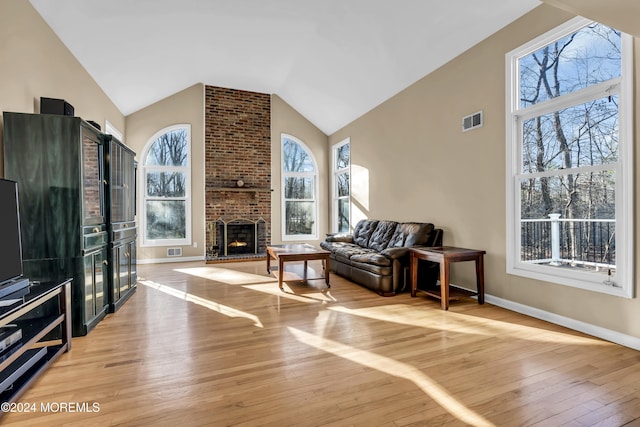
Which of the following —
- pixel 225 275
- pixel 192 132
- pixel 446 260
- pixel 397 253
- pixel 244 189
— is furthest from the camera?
pixel 244 189

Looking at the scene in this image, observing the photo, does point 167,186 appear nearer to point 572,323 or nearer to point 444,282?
point 444,282

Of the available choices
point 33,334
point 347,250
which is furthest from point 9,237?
point 347,250

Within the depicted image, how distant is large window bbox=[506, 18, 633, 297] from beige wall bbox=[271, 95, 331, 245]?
4999mm

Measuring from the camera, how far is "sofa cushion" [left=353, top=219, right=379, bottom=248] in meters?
5.55

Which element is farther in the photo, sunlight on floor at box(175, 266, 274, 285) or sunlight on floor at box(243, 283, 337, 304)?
sunlight on floor at box(175, 266, 274, 285)

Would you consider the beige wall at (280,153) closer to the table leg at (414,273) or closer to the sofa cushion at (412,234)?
the sofa cushion at (412,234)

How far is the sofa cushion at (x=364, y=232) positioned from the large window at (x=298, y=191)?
2.23 metres

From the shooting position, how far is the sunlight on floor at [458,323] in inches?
105

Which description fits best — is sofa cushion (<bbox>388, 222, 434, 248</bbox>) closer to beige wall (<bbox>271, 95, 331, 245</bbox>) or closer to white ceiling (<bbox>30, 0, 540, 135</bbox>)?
white ceiling (<bbox>30, 0, 540, 135</bbox>)

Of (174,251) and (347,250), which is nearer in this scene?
(347,250)

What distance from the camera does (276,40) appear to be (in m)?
5.14

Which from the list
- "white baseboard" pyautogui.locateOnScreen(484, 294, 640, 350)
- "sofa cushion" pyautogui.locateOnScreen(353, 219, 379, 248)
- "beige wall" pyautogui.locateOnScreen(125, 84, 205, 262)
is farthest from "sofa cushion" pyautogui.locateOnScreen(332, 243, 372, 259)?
"beige wall" pyautogui.locateOnScreen(125, 84, 205, 262)

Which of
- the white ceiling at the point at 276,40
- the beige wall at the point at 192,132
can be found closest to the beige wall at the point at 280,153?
the white ceiling at the point at 276,40

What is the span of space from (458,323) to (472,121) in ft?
7.96
